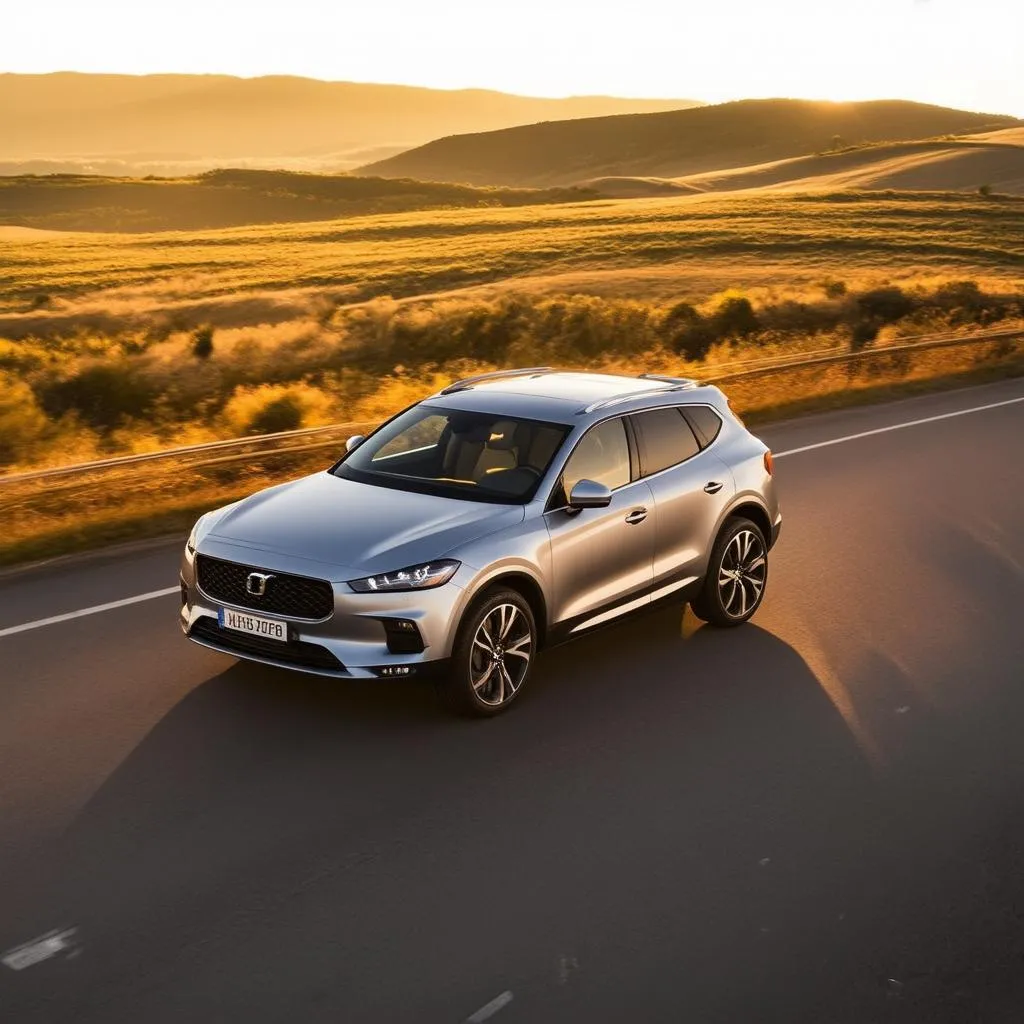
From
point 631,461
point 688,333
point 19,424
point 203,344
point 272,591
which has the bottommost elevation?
point 688,333

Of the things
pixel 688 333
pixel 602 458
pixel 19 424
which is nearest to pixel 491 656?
pixel 602 458

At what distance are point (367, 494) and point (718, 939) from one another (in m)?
3.64

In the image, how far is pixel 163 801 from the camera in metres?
6.53

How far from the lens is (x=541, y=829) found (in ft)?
20.9

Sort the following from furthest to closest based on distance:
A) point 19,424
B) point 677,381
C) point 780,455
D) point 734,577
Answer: point 19,424
point 780,455
point 677,381
point 734,577

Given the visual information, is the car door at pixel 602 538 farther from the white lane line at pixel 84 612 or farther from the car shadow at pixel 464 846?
the white lane line at pixel 84 612

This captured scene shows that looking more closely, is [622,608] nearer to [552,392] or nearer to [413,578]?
[552,392]

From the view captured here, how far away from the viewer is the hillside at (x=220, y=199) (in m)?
109

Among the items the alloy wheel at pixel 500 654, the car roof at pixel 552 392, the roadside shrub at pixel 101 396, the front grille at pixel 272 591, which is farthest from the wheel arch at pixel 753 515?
the roadside shrub at pixel 101 396

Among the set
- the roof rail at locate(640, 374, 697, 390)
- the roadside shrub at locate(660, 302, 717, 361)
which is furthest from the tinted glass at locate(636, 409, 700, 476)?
the roadside shrub at locate(660, 302, 717, 361)

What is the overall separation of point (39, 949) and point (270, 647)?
2452 millimetres

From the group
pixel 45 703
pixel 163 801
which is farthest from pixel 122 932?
pixel 45 703

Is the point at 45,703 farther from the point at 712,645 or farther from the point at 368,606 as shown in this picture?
the point at 712,645

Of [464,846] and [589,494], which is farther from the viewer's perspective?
[589,494]
